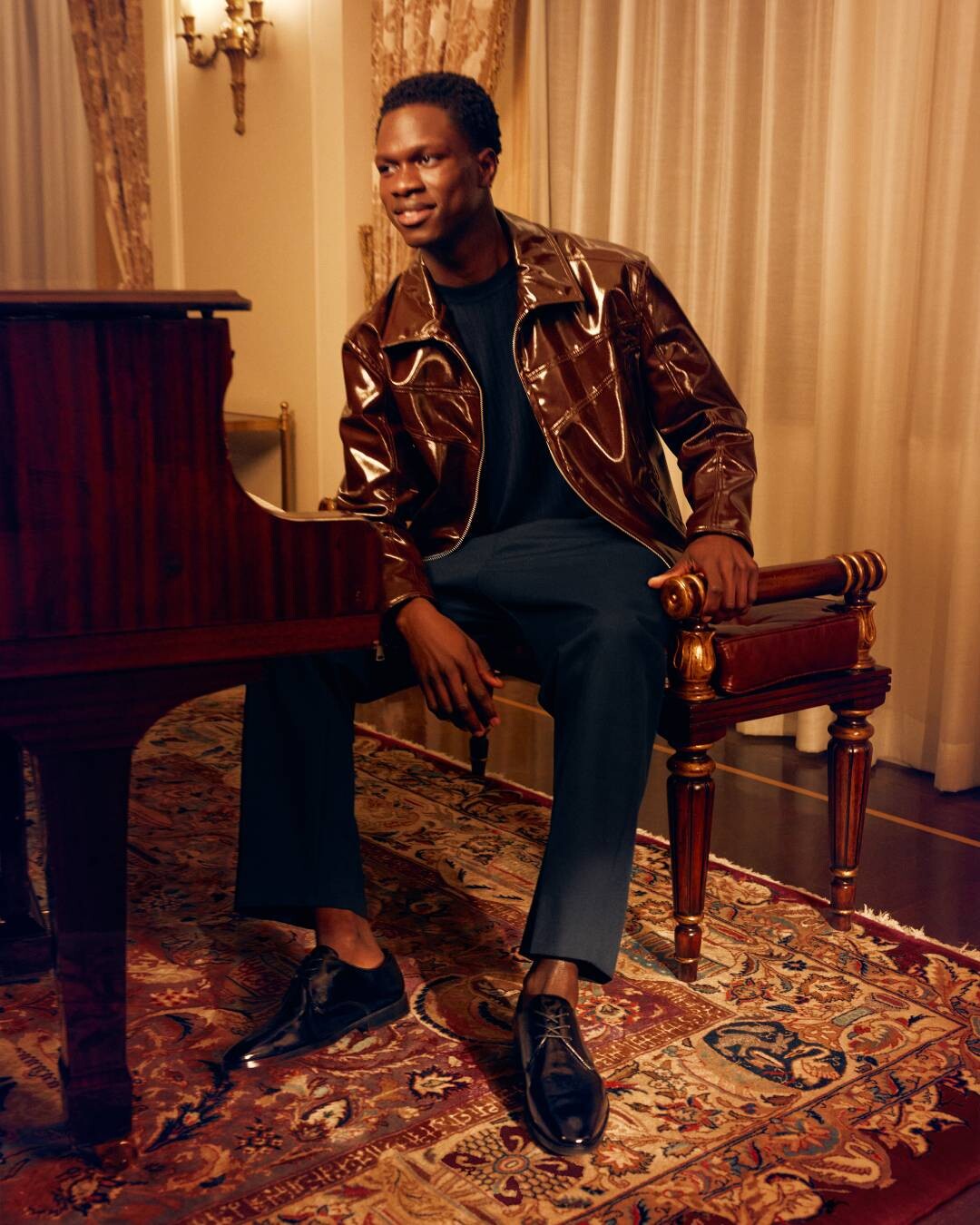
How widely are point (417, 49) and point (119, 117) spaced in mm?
2485

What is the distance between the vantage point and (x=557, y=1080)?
5.65 ft

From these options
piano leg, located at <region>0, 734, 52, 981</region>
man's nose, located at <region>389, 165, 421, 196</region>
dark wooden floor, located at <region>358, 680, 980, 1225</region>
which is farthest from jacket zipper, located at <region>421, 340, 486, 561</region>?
dark wooden floor, located at <region>358, 680, 980, 1225</region>

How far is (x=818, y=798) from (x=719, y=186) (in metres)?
1.72

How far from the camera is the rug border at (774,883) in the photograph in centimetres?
228

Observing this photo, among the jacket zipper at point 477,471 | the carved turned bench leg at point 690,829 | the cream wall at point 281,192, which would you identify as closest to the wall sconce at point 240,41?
the cream wall at point 281,192

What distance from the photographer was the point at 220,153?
5.72 metres

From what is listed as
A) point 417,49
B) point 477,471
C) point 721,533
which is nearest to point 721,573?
point 721,533

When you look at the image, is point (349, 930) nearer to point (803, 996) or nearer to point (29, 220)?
point (803, 996)

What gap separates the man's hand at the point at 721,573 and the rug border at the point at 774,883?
0.70 m

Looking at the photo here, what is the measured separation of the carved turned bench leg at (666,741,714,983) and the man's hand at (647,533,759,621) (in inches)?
8.7

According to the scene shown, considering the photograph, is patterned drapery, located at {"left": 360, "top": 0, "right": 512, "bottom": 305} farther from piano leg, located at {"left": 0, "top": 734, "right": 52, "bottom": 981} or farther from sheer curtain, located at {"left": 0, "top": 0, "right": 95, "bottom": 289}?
piano leg, located at {"left": 0, "top": 734, "right": 52, "bottom": 981}

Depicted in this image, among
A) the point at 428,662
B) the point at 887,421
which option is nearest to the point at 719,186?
the point at 887,421

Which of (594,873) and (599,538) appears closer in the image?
(594,873)

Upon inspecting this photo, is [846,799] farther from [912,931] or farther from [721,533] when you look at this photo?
[721,533]
